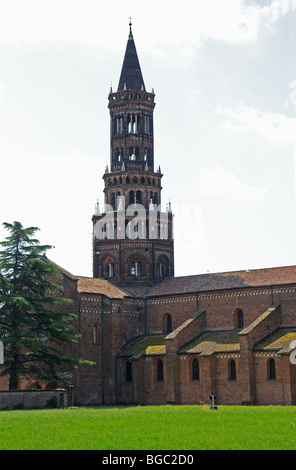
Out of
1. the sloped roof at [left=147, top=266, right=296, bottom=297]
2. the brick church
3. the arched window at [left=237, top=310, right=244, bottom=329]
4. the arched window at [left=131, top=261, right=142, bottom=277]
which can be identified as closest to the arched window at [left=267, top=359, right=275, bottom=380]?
the brick church

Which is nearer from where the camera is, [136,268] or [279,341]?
[279,341]

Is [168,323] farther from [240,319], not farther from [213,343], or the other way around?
[213,343]

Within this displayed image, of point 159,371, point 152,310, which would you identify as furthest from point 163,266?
point 159,371

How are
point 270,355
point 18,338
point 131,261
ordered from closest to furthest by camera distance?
point 18,338
point 270,355
point 131,261

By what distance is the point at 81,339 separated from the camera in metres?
63.0

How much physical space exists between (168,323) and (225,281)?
6.77 meters

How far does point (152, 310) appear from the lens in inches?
2694

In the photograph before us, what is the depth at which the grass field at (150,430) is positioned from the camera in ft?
90.3

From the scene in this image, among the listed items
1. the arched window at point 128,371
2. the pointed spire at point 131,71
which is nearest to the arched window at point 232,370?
the arched window at point 128,371

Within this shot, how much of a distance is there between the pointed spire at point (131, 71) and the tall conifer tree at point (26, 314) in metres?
25.5
